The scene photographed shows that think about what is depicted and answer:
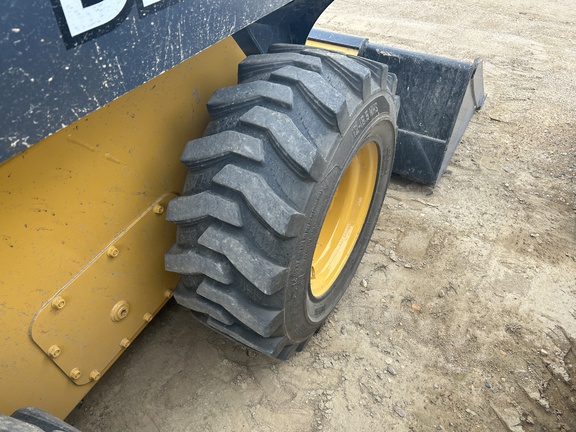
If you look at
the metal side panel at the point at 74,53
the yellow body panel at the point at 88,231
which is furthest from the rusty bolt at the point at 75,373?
the metal side panel at the point at 74,53

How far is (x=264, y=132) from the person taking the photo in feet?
4.17

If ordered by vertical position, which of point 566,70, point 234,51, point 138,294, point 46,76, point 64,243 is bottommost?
point 566,70

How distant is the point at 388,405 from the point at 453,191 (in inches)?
61.1

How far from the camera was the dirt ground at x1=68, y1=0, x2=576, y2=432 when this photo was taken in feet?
5.94

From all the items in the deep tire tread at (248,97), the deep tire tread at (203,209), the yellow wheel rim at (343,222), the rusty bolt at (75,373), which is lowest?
the yellow wheel rim at (343,222)

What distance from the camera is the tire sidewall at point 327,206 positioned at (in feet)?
4.52

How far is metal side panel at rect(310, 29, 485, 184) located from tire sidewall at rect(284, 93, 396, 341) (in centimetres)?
81

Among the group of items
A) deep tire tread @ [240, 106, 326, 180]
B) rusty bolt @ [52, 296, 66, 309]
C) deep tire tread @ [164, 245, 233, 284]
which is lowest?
deep tire tread @ [164, 245, 233, 284]

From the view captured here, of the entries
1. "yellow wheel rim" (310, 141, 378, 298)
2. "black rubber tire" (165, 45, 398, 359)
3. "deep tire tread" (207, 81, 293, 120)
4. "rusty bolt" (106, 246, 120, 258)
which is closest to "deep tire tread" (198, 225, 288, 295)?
"black rubber tire" (165, 45, 398, 359)

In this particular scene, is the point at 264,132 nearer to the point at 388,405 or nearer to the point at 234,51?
the point at 234,51

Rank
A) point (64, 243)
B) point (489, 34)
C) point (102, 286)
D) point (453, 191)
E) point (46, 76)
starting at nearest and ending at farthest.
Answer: point (46, 76), point (64, 243), point (102, 286), point (453, 191), point (489, 34)

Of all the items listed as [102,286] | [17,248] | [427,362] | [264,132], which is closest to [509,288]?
[427,362]

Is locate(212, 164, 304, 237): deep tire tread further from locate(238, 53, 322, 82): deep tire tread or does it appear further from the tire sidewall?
locate(238, 53, 322, 82): deep tire tread

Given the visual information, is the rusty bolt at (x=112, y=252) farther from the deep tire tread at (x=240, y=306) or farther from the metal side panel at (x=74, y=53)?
the metal side panel at (x=74, y=53)
